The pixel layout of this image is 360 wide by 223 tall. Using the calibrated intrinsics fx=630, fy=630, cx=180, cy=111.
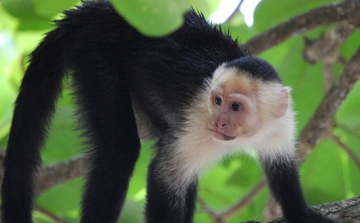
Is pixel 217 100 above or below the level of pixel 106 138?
above

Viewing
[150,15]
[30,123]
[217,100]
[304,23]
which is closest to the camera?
[150,15]

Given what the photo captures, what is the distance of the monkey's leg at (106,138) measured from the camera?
334 centimetres

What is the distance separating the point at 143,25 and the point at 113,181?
1215 millimetres

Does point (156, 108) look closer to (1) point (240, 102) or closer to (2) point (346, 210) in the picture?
(1) point (240, 102)

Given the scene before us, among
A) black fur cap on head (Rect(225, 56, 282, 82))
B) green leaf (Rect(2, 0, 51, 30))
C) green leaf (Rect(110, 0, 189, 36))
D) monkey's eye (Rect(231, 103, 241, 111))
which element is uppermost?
green leaf (Rect(2, 0, 51, 30))

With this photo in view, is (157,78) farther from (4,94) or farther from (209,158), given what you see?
(4,94)

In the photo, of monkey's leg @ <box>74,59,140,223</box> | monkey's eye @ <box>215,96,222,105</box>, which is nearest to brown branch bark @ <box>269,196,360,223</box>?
monkey's eye @ <box>215,96,222,105</box>

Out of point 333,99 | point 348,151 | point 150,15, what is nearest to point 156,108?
point 333,99

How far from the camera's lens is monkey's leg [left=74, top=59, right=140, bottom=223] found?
3338 mm

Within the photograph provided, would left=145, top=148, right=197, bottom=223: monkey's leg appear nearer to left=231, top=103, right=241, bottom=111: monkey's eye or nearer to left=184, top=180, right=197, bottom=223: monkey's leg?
left=184, top=180, right=197, bottom=223: monkey's leg

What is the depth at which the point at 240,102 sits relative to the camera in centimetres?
354

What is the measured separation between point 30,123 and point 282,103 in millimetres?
1480

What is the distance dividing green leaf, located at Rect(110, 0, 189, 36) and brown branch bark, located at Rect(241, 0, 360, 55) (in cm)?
171

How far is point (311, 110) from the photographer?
14.3 ft
